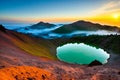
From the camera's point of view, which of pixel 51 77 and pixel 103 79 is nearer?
pixel 51 77

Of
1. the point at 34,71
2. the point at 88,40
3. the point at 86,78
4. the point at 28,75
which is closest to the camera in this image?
the point at 28,75

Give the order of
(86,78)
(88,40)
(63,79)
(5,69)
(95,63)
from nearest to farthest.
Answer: (5,69), (63,79), (86,78), (95,63), (88,40)

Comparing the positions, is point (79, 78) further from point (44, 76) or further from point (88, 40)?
point (88, 40)

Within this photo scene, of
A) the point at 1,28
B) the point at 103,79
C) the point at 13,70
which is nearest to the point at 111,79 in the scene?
the point at 103,79

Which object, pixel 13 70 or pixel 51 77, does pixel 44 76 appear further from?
pixel 13 70

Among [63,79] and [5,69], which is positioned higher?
[5,69]

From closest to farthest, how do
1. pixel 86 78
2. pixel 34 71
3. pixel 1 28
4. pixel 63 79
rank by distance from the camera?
pixel 34 71, pixel 63 79, pixel 86 78, pixel 1 28

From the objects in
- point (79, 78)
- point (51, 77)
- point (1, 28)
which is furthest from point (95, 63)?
point (1, 28)

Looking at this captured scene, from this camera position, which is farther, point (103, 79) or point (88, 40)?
point (88, 40)

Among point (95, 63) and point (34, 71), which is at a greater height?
point (34, 71)
